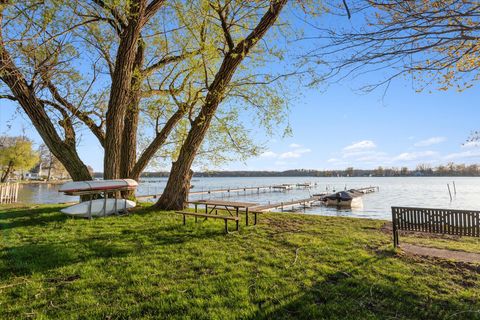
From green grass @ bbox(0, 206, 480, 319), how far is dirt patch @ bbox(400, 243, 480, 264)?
40cm

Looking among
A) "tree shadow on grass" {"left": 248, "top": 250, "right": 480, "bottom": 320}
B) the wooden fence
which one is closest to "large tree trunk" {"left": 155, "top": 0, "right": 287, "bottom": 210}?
"tree shadow on grass" {"left": 248, "top": 250, "right": 480, "bottom": 320}

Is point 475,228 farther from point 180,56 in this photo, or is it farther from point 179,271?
point 180,56

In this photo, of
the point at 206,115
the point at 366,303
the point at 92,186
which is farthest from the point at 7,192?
the point at 366,303

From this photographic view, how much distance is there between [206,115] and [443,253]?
7.20 metres

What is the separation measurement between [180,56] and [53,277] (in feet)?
30.2

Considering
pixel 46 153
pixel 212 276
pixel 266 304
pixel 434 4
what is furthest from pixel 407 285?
pixel 46 153

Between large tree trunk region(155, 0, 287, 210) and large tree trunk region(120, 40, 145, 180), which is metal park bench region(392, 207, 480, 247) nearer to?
large tree trunk region(155, 0, 287, 210)

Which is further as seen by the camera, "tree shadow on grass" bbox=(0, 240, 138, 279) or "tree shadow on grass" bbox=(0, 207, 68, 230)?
"tree shadow on grass" bbox=(0, 207, 68, 230)

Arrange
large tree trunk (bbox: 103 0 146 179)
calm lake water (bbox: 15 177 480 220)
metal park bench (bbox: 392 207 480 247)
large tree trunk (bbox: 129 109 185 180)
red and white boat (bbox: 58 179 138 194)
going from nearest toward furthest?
metal park bench (bbox: 392 207 480 247) → red and white boat (bbox: 58 179 138 194) → large tree trunk (bbox: 103 0 146 179) → large tree trunk (bbox: 129 109 185 180) → calm lake water (bbox: 15 177 480 220)

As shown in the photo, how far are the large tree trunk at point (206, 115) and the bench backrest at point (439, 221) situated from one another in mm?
6051

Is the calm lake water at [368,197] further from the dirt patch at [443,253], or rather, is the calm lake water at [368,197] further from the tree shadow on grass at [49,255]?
the tree shadow on grass at [49,255]

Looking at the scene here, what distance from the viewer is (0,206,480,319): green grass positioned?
3154 millimetres

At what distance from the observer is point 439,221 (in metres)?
5.82

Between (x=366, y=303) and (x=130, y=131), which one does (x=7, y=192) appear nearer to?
(x=130, y=131)
